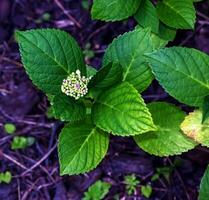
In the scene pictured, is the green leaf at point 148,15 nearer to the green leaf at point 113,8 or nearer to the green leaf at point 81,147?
the green leaf at point 113,8

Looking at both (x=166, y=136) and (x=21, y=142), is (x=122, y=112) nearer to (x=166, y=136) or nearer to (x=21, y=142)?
(x=166, y=136)

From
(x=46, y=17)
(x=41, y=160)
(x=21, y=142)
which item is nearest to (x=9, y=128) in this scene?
(x=21, y=142)

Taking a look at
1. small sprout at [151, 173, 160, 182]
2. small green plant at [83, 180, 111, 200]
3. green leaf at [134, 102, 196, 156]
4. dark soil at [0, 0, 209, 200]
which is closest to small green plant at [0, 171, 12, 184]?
dark soil at [0, 0, 209, 200]

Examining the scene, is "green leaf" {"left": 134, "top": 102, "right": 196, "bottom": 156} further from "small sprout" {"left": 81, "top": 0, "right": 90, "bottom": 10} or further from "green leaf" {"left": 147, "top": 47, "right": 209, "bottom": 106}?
"small sprout" {"left": 81, "top": 0, "right": 90, "bottom": 10}

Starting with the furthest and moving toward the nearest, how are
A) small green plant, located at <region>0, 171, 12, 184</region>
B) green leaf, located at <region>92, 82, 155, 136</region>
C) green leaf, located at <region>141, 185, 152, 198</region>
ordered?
small green plant, located at <region>0, 171, 12, 184</region> < green leaf, located at <region>141, 185, 152, 198</region> < green leaf, located at <region>92, 82, 155, 136</region>

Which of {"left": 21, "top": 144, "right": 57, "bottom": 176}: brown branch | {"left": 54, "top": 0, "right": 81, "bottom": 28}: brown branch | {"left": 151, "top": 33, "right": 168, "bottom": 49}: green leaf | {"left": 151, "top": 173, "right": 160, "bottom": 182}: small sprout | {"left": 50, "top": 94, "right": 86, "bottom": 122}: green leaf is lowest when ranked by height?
{"left": 21, "top": 144, "right": 57, "bottom": 176}: brown branch

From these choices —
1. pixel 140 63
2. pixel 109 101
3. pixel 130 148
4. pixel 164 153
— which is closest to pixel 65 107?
pixel 109 101

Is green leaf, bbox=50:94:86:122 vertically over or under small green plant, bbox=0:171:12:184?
over

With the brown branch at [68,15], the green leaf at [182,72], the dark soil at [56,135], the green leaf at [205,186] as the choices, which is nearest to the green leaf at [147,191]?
the dark soil at [56,135]
